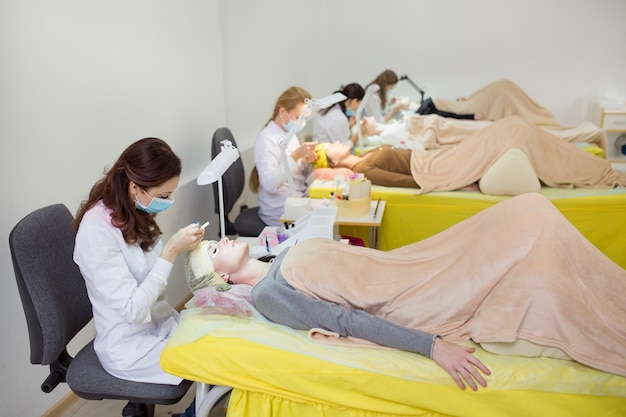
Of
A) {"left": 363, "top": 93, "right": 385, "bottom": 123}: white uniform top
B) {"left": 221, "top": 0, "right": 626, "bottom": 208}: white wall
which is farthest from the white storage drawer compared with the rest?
{"left": 363, "top": 93, "right": 385, "bottom": 123}: white uniform top

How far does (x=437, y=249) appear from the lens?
1974 millimetres

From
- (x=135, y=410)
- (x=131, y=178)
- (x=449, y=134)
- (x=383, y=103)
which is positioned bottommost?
(x=135, y=410)

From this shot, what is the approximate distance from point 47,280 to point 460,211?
2.31 metres

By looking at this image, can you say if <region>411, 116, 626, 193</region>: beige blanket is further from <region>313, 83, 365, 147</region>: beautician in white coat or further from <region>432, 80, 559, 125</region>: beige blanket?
<region>432, 80, 559, 125</region>: beige blanket

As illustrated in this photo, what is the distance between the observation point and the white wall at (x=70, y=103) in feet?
5.87

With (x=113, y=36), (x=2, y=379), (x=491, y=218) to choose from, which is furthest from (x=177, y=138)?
(x=491, y=218)

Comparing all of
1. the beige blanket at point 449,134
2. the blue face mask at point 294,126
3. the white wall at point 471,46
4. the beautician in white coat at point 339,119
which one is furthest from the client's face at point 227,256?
the white wall at point 471,46

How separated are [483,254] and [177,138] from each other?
175cm

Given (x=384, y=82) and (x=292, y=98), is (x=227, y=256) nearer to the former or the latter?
(x=292, y=98)

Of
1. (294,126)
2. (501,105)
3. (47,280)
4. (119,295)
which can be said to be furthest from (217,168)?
(501,105)

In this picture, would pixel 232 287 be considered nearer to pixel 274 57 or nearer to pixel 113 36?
pixel 113 36

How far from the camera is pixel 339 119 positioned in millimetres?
3939

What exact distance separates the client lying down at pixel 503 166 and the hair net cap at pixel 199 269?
1591mm

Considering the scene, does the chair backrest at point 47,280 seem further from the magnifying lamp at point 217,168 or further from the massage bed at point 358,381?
the magnifying lamp at point 217,168
